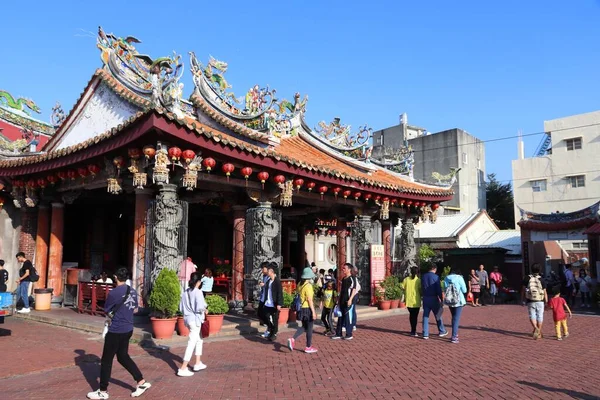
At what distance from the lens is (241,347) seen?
334 inches

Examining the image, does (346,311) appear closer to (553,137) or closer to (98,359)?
(98,359)

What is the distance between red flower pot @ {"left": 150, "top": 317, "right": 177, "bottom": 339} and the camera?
27.4ft

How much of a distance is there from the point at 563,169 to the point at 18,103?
31.5 meters

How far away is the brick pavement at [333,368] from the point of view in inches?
228

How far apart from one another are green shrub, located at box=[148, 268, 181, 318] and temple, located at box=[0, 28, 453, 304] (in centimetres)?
75

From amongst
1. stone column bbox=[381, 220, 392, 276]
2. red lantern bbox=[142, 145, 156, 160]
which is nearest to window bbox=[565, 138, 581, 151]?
stone column bbox=[381, 220, 392, 276]

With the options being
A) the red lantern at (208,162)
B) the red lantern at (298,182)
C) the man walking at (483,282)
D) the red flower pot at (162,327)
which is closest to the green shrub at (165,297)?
the red flower pot at (162,327)

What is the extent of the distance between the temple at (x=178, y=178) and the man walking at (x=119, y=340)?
3455mm

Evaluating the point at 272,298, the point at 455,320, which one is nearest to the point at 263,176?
the point at 272,298

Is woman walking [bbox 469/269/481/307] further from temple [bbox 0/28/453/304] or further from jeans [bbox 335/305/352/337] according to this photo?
jeans [bbox 335/305/352/337]

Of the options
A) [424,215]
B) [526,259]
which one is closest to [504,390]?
[424,215]

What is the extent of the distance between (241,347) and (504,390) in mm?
4436

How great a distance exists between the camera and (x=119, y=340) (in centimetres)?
553

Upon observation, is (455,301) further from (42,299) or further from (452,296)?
(42,299)
